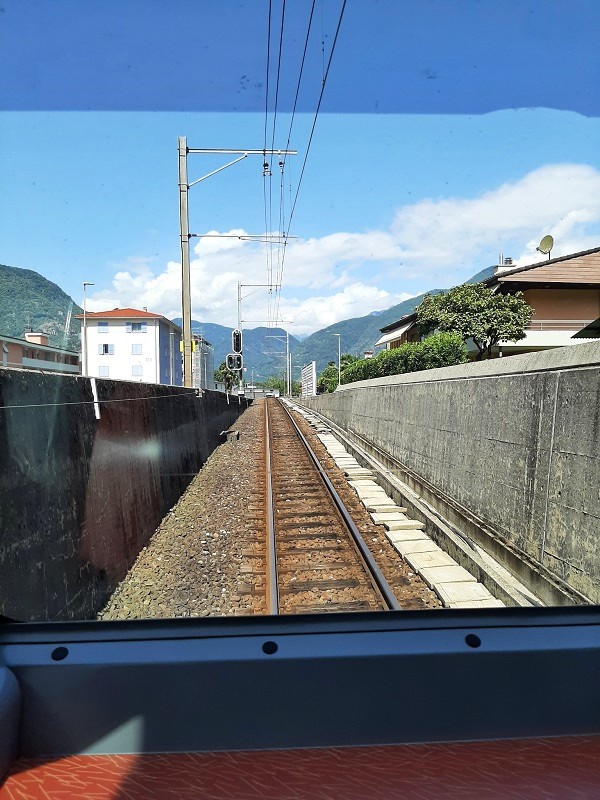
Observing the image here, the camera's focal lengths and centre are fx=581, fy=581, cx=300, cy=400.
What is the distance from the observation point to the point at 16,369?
314 centimetres

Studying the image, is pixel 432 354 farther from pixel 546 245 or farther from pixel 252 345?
pixel 546 245

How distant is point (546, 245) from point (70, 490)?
342 centimetres

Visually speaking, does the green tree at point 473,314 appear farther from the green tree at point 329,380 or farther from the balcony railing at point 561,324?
the green tree at point 329,380

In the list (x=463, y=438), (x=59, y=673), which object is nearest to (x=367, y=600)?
(x=463, y=438)

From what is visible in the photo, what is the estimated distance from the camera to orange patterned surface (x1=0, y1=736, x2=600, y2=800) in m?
1.66

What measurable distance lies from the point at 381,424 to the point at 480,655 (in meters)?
12.3

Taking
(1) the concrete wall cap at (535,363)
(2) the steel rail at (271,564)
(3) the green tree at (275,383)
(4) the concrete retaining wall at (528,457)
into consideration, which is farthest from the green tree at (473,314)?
(3) the green tree at (275,383)

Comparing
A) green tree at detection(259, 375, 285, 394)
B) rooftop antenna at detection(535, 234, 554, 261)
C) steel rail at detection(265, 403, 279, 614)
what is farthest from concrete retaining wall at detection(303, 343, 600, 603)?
green tree at detection(259, 375, 285, 394)

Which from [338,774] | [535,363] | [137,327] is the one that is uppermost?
[137,327]

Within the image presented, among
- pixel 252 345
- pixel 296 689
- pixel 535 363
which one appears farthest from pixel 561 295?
pixel 252 345

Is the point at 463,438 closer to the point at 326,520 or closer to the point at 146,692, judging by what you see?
the point at 326,520

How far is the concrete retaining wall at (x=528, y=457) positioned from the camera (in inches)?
157

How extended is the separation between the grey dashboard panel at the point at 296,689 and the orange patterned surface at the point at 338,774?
0.12 feet

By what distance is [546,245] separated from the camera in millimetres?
3256
